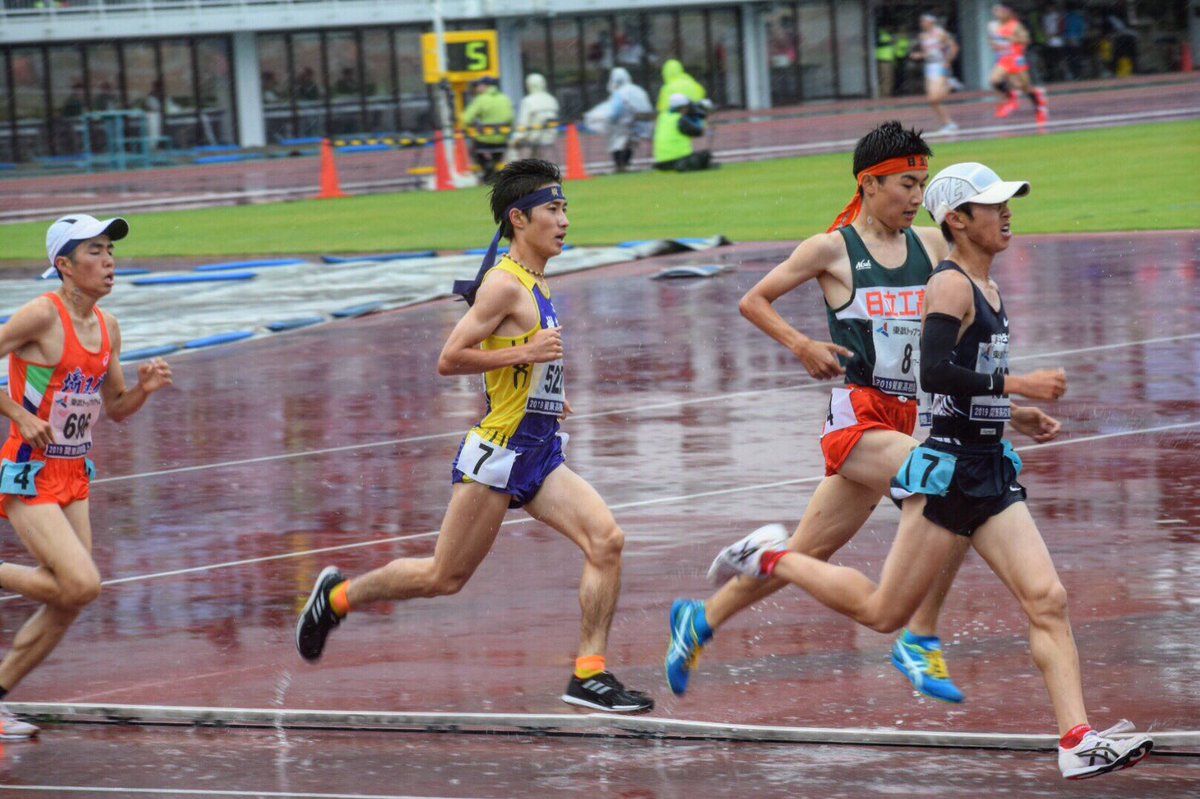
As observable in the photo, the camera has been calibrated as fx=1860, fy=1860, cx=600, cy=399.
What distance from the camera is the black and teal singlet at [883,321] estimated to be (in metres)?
6.85

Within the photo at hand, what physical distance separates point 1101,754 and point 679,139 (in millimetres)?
28991

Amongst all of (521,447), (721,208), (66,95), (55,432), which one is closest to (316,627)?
(521,447)

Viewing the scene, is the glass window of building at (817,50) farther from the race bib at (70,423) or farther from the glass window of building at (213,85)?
the race bib at (70,423)

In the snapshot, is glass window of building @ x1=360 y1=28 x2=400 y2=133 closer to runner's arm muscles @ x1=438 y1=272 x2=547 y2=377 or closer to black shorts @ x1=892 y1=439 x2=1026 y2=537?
runner's arm muscles @ x1=438 y1=272 x2=547 y2=377

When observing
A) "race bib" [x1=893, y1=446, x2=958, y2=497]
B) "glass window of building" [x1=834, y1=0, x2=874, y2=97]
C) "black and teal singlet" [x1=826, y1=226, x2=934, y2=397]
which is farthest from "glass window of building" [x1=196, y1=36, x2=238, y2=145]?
"race bib" [x1=893, y1=446, x2=958, y2=497]

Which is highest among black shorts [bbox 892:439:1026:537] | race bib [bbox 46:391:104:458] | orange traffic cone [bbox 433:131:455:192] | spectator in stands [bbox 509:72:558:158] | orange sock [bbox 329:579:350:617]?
spectator in stands [bbox 509:72:558:158]

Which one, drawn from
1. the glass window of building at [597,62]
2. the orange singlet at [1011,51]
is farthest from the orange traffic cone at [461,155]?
the glass window of building at [597,62]

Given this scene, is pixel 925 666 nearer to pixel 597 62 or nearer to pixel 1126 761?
pixel 1126 761

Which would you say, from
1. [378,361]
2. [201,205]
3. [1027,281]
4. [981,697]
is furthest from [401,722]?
[201,205]

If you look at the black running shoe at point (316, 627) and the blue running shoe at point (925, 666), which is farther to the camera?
the black running shoe at point (316, 627)

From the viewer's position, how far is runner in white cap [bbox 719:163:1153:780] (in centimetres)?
580

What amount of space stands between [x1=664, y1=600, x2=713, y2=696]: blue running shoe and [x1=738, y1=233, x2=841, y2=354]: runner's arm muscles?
1068mm

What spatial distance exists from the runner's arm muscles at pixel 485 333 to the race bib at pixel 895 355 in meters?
1.30

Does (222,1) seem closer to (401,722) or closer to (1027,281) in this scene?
(1027,281)
